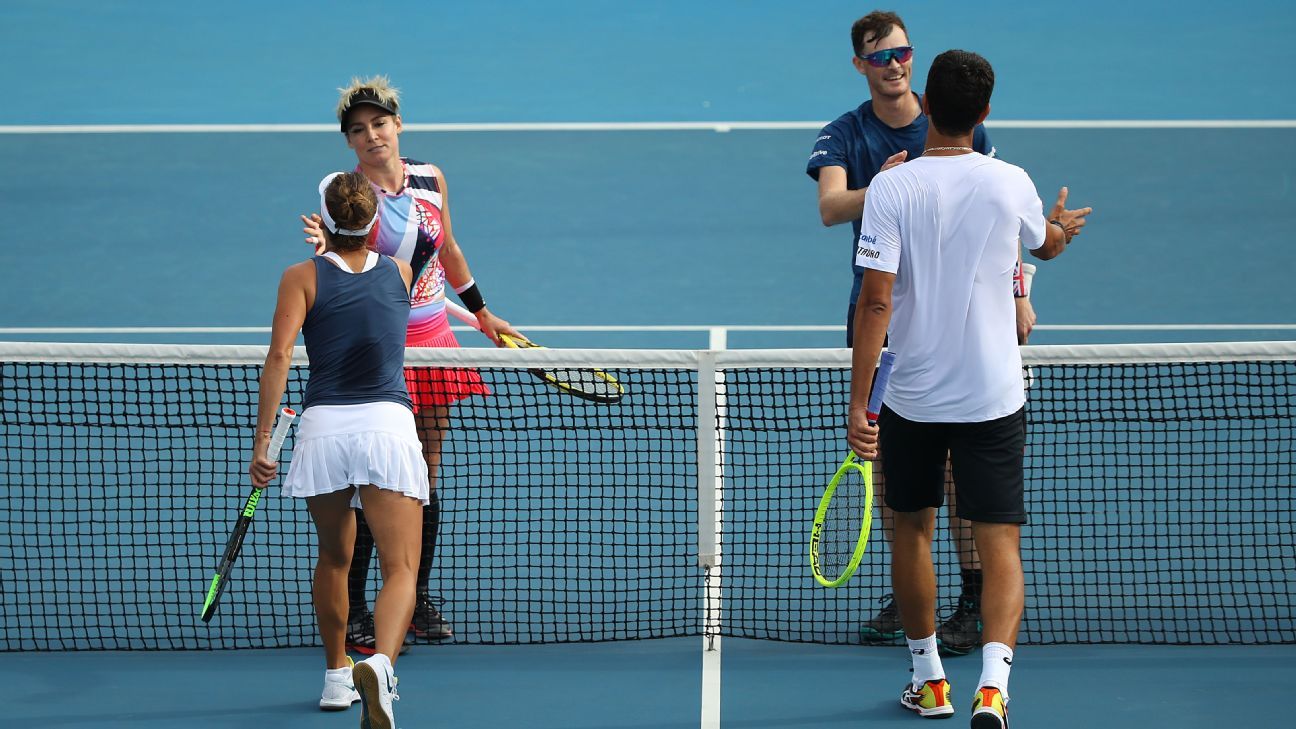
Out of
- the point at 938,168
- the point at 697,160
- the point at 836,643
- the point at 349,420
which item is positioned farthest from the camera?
the point at 697,160

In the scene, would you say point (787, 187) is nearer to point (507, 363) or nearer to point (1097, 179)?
point (1097, 179)

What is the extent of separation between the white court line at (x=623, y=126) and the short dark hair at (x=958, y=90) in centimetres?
899

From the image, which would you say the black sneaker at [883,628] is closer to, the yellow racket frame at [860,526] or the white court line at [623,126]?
the yellow racket frame at [860,526]

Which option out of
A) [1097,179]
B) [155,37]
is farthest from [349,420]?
[155,37]

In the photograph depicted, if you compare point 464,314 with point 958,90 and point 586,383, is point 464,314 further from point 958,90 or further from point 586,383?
point 958,90

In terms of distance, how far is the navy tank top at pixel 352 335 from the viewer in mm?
4906

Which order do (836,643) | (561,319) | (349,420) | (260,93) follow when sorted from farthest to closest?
1. (260,93)
2. (561,319)
3. (836,643)
4. (349,420)

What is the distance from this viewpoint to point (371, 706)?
464cm

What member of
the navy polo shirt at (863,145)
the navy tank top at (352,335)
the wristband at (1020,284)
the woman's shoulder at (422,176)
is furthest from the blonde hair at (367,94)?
the wristband at (1020,284)

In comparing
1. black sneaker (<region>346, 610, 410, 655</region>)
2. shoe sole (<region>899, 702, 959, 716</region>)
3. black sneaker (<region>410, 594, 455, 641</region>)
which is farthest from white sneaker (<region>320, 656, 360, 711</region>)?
shoe sole (<region>899, 702, 959, 716</region>)

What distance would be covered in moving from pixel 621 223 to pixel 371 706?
7412 mm

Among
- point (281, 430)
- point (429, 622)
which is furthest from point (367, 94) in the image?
point (429, 622)

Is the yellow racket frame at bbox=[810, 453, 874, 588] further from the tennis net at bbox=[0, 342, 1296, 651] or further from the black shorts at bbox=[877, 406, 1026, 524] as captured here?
the tennis net at bbox=[0, 342, 1296, 651]

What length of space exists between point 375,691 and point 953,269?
2033mm
